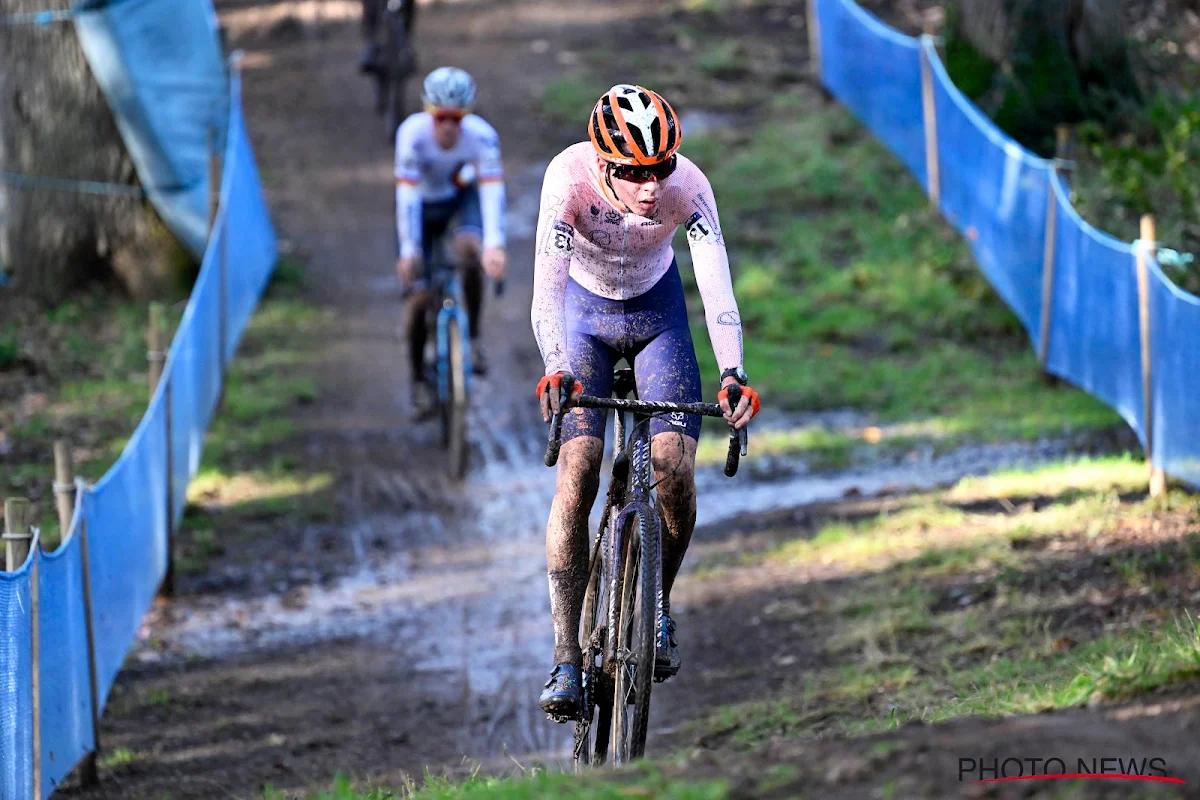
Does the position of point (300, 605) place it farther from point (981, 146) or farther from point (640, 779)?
point (981, 146)

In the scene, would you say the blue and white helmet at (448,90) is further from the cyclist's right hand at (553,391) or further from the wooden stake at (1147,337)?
the cyclist's right hand at (553,391)

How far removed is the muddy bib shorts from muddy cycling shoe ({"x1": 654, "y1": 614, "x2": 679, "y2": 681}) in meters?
0.69

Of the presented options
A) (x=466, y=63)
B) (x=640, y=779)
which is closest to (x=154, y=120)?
(x=466, y=63)

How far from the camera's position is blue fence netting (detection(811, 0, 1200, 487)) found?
7.91 meters

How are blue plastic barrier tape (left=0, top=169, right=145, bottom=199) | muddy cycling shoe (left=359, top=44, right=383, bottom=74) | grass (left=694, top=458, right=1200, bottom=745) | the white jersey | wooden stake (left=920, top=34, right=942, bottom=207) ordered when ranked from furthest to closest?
muddy cycling shoe (left=359, top=44, right=383, bottom=74), wooden stake (left=920, top=34, right=942, bottom=207), blue plastic barrier tape (left=0, top=169, right=145, bottom=199), the white jersey, grass (left=694, top=458, right=1200, bottom=745)

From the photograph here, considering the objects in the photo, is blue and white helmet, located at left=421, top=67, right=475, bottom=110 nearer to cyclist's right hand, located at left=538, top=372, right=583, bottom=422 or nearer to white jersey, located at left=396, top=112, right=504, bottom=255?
white jersey, located at left=396, top=112, right=504, bottom=255

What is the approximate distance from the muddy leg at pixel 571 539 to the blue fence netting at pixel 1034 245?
387 centimetres

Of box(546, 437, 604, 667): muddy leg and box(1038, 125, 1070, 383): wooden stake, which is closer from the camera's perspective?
box(546, 437, 604, 667): muddy leg

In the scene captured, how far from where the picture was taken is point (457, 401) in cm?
993

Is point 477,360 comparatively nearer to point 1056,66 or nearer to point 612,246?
point 612,246

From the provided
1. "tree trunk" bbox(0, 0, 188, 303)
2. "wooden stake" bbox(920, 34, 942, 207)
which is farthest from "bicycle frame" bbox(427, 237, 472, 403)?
"wooden stake" bbox(920, 34, 942, 207)

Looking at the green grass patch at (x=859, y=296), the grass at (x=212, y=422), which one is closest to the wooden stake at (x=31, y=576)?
the grass at (x=212, y=422)

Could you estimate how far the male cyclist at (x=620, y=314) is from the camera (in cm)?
507

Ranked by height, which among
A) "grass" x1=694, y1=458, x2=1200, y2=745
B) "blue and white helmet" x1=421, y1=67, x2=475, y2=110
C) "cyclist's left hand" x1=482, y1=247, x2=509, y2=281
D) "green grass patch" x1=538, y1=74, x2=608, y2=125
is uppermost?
"blue and white helmet" x1=421, y1=67, x2=475, y2=110
